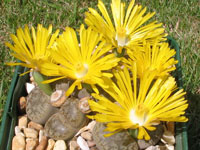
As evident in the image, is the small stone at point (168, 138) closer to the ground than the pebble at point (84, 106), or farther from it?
closer to the ground

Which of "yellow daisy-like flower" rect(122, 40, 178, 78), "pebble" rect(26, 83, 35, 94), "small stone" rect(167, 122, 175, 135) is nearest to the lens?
"yellow daisy-like flower" rect(122, 40, 178, 78)

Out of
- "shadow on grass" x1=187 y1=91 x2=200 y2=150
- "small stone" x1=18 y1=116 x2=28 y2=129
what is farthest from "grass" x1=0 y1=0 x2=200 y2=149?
"small stone" x1=18 y1=116 x2=28 y2=129

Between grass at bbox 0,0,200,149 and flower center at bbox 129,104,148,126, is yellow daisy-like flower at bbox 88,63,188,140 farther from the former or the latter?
grass at bbox 0,0,200,149

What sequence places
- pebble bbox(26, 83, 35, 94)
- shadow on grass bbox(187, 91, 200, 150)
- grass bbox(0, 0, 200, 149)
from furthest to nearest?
grass bbox(0, 0, 200, 149)
shadow on grass bbox(187, 91, 200, 150)
pebble bbox(26, 83, 35, 94)

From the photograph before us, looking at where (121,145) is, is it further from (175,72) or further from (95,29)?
(175,72)

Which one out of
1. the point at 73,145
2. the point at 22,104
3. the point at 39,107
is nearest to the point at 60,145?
the point at 73,145

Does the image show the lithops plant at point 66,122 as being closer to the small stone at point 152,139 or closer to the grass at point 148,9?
the small stone at point 152,139

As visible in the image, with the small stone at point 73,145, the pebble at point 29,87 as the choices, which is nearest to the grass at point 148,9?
the pebble at point 29,87
